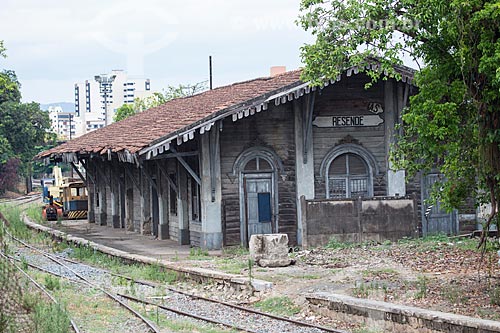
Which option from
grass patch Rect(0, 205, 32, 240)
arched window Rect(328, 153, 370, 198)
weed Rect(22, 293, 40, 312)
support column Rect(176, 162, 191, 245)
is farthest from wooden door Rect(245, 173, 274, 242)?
weed Rect(22, 293, 40, 312)

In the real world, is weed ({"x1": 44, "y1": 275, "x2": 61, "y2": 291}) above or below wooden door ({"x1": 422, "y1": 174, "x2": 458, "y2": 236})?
below

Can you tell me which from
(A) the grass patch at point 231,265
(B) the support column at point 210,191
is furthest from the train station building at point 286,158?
(A) the grass patch at point 231,265

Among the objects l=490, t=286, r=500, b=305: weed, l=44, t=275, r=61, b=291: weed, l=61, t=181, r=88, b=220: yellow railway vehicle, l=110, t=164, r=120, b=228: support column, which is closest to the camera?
l=490, t=286, r=500, b=305: weed

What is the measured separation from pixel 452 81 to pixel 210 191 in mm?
10716

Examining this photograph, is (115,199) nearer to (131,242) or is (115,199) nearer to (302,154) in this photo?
(131,242)

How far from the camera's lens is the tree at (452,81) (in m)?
10.5

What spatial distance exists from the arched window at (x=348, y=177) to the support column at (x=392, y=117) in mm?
680

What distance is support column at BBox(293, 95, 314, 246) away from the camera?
2186 cm

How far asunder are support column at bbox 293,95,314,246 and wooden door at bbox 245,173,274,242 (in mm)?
804

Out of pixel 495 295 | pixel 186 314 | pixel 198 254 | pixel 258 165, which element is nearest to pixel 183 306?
pixel 186 314

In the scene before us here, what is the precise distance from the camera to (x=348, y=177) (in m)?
22.5

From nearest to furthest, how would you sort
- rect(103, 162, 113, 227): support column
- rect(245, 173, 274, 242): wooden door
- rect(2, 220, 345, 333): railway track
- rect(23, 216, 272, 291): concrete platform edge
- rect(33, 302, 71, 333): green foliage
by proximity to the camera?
rect(33, 302, 71, 333): green foliage
rect(2, 220, 345, 333): railway track
rect(23, 216, 272, 291): concrete platform edge
rect(245, 173, 274, 242): wooden door
rect(103, 162, 113, 227): support column

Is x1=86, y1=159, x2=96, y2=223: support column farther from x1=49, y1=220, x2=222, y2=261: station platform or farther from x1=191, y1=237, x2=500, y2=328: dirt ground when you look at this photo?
x1=191, y1=237, x2=500, y2=328: dirt ground

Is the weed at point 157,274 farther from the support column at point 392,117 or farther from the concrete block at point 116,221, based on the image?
the concrete block at point 116,221
